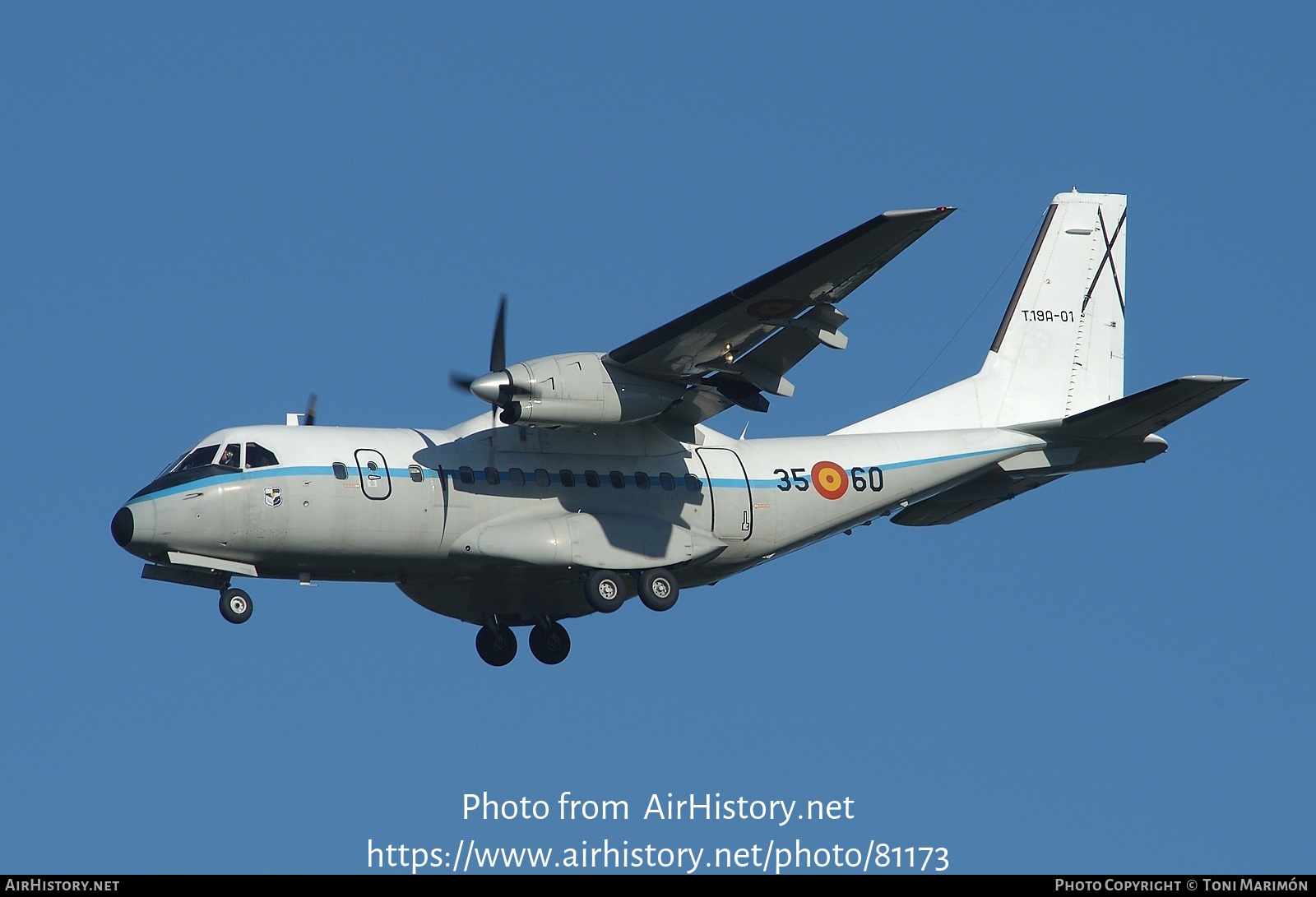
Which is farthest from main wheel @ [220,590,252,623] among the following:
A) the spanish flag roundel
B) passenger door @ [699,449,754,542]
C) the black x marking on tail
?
the black x marking on tail

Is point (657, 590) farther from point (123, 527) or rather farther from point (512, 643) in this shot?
point (123, 527)

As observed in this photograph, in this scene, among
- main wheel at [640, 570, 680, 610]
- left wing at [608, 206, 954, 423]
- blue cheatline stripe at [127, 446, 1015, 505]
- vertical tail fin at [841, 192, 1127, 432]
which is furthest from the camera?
vertical tail fin at [841, 192, 1127, 432]

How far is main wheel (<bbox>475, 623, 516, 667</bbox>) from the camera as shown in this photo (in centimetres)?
2223

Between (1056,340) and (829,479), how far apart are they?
4.09m

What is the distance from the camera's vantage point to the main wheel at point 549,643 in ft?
73.0

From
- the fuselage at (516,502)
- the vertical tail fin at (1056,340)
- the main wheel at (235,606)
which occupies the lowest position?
the main wheel at (235,606)

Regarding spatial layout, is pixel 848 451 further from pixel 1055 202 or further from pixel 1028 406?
pixel 1055 202

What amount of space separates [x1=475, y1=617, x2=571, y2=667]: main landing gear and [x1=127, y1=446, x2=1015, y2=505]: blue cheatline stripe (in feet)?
7.64

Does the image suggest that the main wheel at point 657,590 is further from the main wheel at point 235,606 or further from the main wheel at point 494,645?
the main wheel at point 235,606

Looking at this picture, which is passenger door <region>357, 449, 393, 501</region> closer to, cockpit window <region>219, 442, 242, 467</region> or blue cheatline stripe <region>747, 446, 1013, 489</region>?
cockpit window <region>219, 442, 242, 467</region>

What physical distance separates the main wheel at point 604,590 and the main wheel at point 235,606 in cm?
381

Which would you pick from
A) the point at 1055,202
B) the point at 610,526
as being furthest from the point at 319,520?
the point at 1055,202

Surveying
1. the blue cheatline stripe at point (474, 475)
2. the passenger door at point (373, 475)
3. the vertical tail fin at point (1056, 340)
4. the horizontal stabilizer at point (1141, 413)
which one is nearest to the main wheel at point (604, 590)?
the blue cheatline stripe at point (474, 475)

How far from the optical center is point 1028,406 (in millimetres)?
23469
